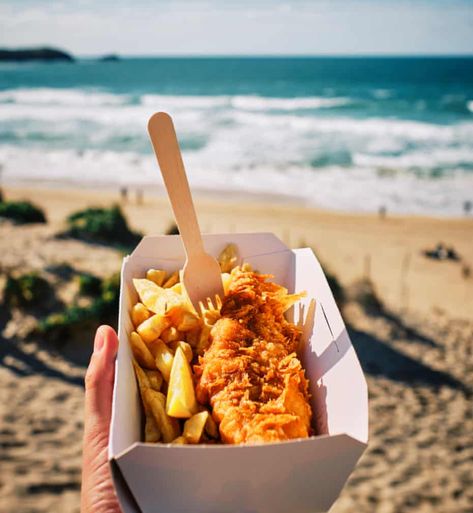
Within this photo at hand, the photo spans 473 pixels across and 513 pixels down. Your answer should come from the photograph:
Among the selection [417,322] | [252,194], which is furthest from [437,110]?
[417,322]

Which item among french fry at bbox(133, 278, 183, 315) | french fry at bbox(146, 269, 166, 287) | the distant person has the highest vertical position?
the distant person

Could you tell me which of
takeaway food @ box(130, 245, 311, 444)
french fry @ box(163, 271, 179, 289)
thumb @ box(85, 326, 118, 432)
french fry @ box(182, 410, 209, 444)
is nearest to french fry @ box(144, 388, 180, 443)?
takeaway food @ box(130, 245, 311, 444)

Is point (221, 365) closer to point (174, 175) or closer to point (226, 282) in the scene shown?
point (226, 282)

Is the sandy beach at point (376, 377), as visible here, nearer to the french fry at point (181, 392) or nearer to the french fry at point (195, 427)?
the french fry at point (181, 392)

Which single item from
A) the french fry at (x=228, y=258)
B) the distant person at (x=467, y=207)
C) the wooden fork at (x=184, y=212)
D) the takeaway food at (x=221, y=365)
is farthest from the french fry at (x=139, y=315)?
the distant person at (x=467, y=207)

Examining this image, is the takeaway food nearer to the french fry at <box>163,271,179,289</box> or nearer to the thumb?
the french fry at <box>163,271,179,289</box>

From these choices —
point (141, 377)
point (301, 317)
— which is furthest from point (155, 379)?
point (301, 317)
